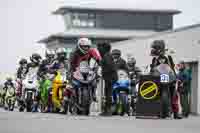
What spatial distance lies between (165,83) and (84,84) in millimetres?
2182

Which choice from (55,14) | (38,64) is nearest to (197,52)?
(38,64)

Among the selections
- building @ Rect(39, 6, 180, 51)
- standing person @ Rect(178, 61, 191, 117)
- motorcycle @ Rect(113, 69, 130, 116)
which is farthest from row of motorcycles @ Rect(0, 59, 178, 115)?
building @ Rect(39, 6, 180, 51)

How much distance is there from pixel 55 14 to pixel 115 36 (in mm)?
9464

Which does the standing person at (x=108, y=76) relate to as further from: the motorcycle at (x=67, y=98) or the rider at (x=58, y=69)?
the rider at (x=58, y=69)

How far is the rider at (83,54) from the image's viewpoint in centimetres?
1841

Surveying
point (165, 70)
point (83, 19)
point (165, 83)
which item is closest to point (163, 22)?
point (83, 19)

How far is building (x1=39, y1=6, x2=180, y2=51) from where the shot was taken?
289 feet

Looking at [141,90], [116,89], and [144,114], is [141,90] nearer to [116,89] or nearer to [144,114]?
[144,114]

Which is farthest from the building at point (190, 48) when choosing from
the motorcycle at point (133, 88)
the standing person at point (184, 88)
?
the standing person at point (184, 88)

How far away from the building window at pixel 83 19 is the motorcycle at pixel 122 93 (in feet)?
224

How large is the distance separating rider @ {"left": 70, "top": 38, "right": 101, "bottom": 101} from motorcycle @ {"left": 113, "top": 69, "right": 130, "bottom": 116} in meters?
1.25

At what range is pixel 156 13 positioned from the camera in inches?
3639

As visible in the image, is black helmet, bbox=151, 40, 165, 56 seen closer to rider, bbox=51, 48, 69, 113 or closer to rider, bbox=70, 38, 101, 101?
rider, bbox=70, 38, 101, 101

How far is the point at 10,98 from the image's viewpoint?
98.2 feet
